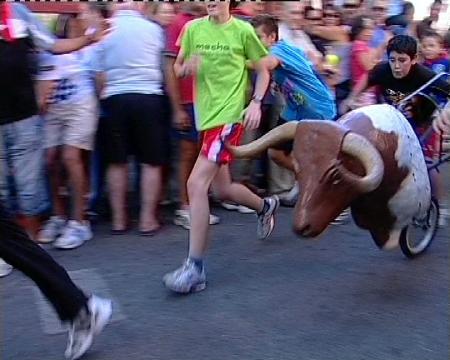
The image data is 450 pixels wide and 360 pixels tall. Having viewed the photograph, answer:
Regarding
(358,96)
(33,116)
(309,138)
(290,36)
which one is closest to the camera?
(309,138)

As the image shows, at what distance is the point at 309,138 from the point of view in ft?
13.6

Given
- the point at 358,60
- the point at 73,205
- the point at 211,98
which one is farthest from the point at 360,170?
the point at 358,60

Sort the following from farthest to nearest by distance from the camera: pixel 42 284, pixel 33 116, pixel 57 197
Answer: pixel 57 197, pixel 33 116, pixel 42 284

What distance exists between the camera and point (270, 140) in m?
4.33

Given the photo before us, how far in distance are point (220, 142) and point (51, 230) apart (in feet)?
5.53

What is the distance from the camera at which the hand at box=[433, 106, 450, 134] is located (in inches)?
191

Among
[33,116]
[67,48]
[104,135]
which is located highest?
[67,48]

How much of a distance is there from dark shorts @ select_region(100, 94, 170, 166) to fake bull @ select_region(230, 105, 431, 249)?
148cm

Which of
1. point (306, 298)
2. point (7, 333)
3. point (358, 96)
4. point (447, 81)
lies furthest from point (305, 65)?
point (7, 333)

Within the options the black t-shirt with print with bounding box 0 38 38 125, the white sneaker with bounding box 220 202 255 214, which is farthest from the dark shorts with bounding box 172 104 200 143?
the black t-shirt with print with bounding box 0 38 38 125

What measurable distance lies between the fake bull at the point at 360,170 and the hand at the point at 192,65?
2.19 ft

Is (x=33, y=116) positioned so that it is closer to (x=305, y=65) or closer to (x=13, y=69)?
(x=13, y=69)

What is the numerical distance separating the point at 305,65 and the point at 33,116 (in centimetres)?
200

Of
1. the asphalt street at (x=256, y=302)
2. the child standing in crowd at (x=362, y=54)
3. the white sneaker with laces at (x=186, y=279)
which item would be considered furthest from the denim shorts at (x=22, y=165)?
the child standing in crowd at (x=362, y=54)
